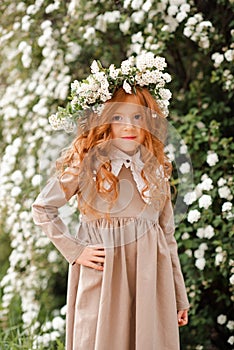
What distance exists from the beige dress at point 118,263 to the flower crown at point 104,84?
17cm

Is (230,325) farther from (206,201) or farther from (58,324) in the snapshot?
(58,324)

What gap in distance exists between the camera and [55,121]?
2.20 metres

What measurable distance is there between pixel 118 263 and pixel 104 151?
0.36m

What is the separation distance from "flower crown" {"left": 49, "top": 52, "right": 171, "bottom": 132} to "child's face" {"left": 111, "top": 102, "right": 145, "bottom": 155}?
51 mm

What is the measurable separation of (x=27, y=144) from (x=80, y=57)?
530 mm

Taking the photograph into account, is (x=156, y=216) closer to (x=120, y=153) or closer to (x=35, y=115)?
(x=120, y=153)

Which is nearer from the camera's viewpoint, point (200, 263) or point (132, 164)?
point (132, 164)

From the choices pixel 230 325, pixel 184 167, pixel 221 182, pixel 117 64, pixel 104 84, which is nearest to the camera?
pixel 104 84

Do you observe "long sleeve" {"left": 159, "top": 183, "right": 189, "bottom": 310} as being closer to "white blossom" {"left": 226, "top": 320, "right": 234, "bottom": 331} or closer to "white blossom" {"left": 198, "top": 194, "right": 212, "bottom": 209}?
"white blossom" {"left": 198, "top": 194, "right": 212, "bottom": 209}

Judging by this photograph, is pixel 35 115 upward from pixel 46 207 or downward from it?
upward

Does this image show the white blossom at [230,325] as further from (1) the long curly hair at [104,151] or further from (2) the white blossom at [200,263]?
(1) the long curly hair at [104,151]

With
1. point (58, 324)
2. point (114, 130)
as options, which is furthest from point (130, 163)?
point (58, 324)

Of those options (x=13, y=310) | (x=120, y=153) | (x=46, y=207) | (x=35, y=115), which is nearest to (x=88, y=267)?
(x=46, y=207)

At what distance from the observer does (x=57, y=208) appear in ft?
7.27
